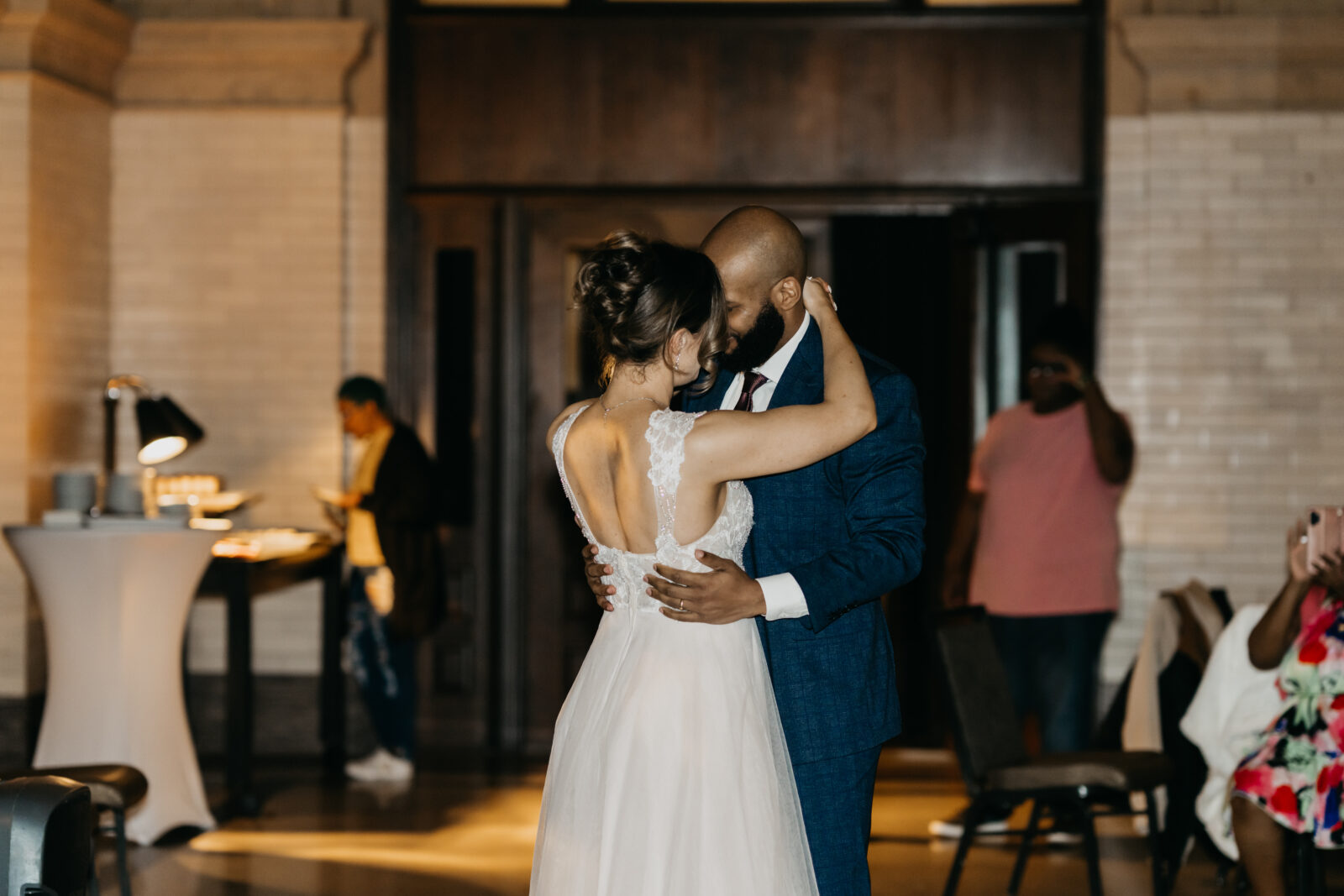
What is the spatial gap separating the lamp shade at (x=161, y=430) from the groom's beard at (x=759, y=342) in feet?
11.5

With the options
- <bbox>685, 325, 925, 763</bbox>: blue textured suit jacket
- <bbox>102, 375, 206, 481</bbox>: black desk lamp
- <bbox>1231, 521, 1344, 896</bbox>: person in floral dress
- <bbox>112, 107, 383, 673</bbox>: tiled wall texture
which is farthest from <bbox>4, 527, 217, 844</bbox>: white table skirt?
<bbox>1231, 521, 1344, 896</bbox>: person in floral dress

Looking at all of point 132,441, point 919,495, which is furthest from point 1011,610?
point 132,441

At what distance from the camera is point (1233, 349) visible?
20.6 feet

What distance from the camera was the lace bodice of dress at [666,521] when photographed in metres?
2.35

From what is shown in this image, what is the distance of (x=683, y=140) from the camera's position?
6574 mm

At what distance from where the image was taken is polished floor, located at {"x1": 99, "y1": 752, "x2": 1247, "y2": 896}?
4590 mm

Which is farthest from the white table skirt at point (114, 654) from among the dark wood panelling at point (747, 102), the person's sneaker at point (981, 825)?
the person's sneaker at point (981, 825)

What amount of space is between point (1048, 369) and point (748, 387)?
288 centimetres

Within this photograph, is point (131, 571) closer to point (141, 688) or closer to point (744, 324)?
point (141, 688)

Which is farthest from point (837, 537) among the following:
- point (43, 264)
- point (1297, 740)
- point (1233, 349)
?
point (43, 264)

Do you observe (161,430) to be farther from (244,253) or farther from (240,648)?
(244,253)

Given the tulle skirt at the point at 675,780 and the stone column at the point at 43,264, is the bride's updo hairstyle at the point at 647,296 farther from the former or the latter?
the stone column at the point at 43,264

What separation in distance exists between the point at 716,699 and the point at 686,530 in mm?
288

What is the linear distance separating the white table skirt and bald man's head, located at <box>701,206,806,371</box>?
10.2 ft
